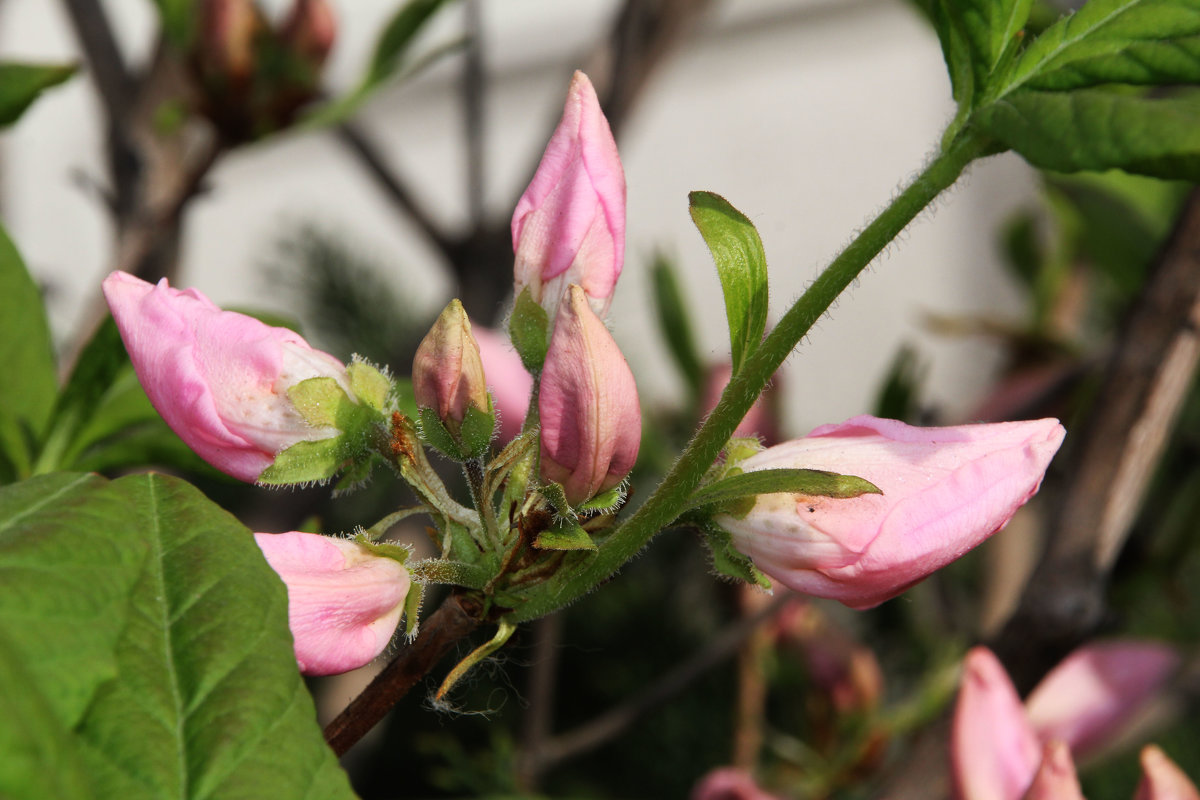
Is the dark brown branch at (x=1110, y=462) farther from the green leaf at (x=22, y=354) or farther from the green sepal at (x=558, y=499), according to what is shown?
the green leaf at (x=22, y=354)

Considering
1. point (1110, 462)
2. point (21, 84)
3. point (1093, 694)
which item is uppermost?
point (21, 84)

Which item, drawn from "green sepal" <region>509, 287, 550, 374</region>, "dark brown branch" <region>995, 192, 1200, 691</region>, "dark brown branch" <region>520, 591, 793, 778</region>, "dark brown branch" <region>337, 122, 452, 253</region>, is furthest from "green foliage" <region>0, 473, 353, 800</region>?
"dark brown branch" <region>337, 122, 452, 253</region>

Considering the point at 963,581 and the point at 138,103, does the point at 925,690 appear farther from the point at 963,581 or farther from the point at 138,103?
the point at 138,103

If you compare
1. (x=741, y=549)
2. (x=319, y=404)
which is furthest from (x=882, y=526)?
(x=319, y=404)

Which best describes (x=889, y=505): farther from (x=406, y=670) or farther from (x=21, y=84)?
(x=21, y=84)

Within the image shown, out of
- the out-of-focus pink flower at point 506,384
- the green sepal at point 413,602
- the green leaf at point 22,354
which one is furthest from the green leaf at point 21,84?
the green sepal at point 413,602

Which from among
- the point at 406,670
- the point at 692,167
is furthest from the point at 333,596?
the point at 692,167
